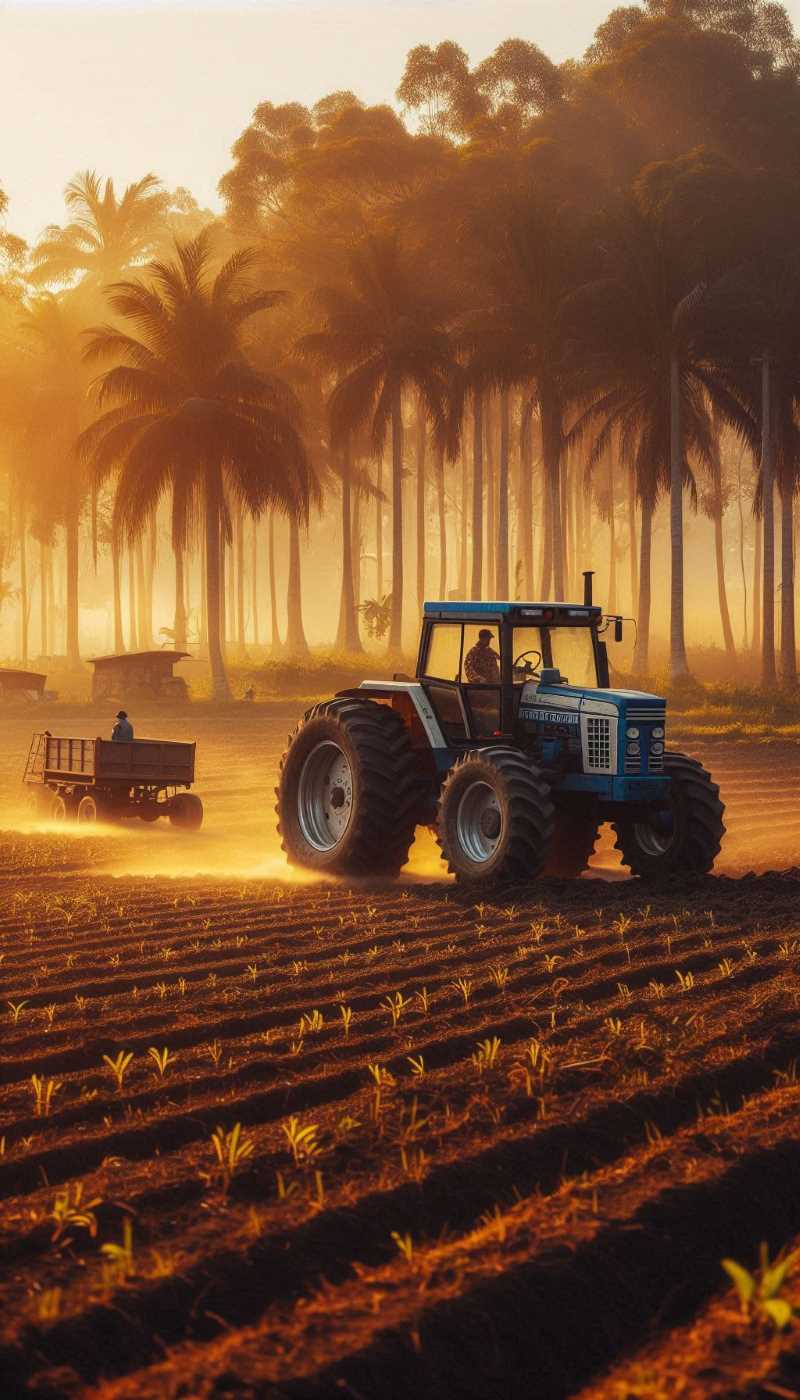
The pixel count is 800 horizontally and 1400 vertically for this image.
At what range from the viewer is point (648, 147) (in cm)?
5406

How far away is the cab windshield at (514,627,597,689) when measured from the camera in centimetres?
1182

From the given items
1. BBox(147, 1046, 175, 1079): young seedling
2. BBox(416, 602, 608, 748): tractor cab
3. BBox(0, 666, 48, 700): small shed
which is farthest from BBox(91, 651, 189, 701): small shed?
BBox(147, 1046, 175, 1079): young seedling

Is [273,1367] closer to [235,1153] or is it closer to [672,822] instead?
[235,1153]

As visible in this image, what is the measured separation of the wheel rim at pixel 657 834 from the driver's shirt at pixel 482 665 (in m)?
1.68

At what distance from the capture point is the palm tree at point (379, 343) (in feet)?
132

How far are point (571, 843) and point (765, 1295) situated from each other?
8.72 meters

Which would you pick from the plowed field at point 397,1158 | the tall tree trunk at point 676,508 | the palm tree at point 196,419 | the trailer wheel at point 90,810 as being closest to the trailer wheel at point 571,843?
the plowed field at point 397,1158

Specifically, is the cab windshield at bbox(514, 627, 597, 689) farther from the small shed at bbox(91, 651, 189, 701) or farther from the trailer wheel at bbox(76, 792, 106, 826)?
the small shed at bbox(91, 651, 189, 701)

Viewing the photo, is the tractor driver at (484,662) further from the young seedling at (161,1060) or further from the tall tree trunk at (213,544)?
the tall tree trunk at (213,544)

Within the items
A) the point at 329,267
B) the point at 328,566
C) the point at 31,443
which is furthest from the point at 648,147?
the point at 328,566

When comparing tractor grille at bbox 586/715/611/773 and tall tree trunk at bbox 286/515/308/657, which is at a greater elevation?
tall tree trunk at bbox 286/515/308/657

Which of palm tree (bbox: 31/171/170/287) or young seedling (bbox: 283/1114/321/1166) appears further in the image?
palm tree (bbox: 31/171/170/287)

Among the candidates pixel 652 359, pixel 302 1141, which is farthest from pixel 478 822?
pixel 652 359

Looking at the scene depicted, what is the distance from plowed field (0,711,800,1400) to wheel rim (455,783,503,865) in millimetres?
2196
